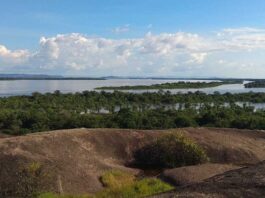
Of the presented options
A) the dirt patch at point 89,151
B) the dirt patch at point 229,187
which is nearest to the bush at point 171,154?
the dirt patch at point 89,151

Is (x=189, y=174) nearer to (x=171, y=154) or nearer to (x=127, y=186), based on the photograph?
(x=127, y=186)

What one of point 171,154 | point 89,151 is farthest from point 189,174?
point 89,151

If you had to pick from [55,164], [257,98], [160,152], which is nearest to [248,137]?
[160,152]

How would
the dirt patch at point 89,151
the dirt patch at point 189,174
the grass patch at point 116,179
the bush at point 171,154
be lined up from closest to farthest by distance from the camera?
the dirt patch at point 189,174, the dirt patch at point 89,151, the grass patch at point 116,179, the bush at point 171,154

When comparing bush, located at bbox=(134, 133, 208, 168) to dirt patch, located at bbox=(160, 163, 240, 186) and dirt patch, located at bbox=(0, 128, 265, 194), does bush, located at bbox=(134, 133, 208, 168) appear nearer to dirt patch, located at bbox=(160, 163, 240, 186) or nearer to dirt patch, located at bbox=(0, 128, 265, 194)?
dirt patch, located at bbox=(0, 128, 265, 194)

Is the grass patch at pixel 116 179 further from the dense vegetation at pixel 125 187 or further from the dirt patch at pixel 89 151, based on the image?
the dirt patch at pixel 89 151

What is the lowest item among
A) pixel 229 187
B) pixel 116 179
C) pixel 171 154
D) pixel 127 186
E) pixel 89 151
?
pixel 116 179
